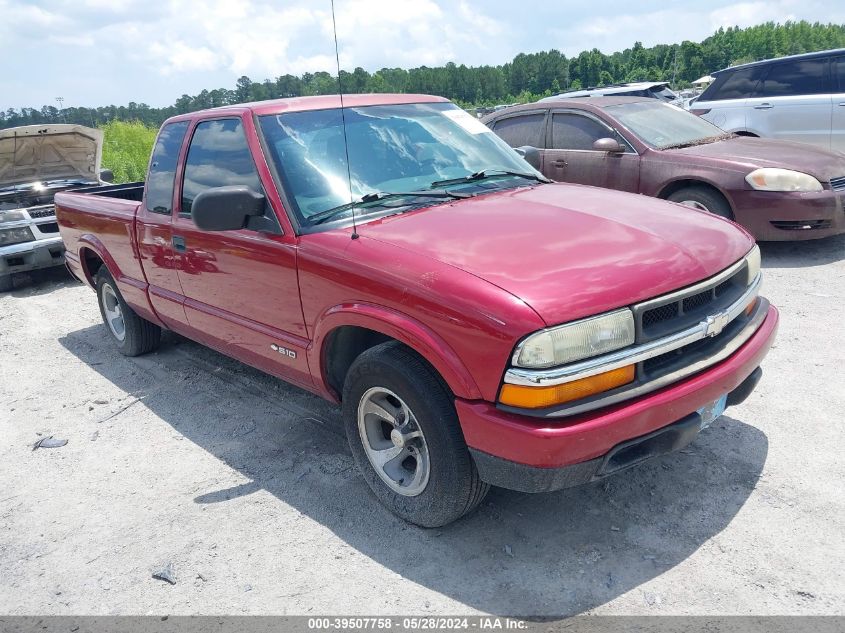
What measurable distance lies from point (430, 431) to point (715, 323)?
4.16 feet

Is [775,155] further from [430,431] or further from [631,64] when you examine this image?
[631,64]

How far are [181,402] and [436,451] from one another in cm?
268

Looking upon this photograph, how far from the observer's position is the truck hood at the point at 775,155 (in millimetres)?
6449

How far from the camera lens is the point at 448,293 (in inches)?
102

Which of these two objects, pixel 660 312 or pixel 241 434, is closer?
→ pixel 660 312

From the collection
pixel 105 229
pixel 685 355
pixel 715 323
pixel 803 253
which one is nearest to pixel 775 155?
pixel 803 253

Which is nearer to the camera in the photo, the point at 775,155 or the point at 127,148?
the point at 775,155

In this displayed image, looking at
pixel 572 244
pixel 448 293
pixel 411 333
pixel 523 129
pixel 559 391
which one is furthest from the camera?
pixel 523 129

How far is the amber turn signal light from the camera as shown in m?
2.45

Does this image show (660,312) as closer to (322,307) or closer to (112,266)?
(322,307)

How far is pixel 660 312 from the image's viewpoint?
8.79 ft

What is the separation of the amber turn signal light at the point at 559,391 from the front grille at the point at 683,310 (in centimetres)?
19

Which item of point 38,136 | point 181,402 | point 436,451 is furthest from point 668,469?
point 38,136

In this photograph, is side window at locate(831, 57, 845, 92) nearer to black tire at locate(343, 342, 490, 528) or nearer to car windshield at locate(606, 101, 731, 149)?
car windshield at locate(606, 101, 731, 149)
